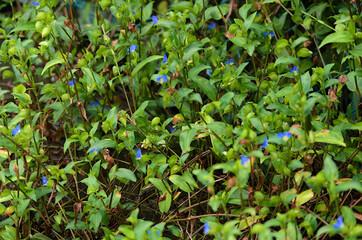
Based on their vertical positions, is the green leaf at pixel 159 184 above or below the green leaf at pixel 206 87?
below

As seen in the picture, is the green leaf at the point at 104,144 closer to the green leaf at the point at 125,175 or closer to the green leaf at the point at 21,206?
the green leaf at the point at 125,175

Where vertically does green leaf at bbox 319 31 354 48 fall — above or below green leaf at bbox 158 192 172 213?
above

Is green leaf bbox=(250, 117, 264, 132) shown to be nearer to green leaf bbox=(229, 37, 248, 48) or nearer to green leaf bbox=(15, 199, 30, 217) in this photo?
green leaf bbox=(229, 37, 248, 48)

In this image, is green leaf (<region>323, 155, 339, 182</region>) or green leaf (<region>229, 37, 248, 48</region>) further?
green leaf (<region>229, 37, 248, 48</region>)

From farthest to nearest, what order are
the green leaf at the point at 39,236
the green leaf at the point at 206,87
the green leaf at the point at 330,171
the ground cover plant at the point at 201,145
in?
the green leaf at the point at 206,87 → the green leaf at the point at 39,236 → the ground cover plant at the point at 201,145 → the green leaf at the point at 330,171

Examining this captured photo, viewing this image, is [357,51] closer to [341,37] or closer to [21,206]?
[341,37]

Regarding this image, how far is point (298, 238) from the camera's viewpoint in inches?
52.4

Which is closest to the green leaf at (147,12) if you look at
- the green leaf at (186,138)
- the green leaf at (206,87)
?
the green leaf at (206,87)

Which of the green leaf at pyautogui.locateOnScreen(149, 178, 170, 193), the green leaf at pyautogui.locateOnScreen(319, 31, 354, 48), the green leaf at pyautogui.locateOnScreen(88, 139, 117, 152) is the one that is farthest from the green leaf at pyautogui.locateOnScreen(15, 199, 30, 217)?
the green leaf at pyautogui.locateOnScreen(319, 31, 354, 48)

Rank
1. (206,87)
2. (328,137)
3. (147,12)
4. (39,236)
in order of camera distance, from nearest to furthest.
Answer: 1. (328,137)
2. (39,236)
3. (206,87)
4. (147,12)

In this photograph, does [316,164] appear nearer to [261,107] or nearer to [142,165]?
[261,107]

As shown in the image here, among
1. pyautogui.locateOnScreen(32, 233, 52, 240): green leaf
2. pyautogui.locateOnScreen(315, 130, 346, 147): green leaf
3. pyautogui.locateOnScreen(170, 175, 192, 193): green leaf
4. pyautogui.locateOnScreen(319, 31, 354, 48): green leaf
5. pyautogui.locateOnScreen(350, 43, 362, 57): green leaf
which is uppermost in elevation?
pyautogui.locateOnScreen(319, 31, 354, 48): green leaf

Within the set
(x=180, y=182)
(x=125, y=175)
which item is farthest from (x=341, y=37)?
(x=125, y=175)

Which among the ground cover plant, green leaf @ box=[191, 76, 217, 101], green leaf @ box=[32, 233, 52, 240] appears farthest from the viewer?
green leaf @ box=[191, 76, 217, 101]
